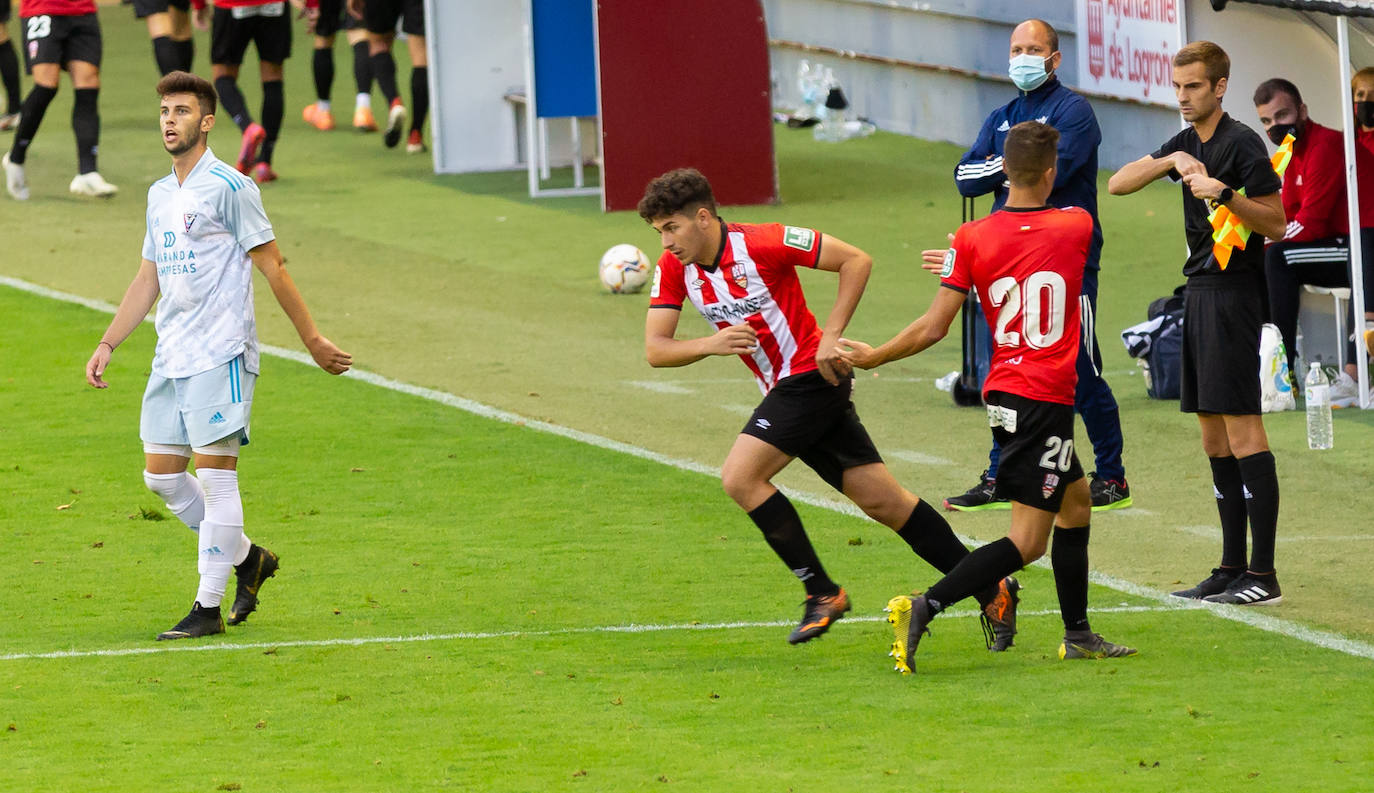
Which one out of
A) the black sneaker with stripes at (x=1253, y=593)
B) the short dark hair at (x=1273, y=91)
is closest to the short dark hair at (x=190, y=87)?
the black sneaker with stripes at (x=1253, y=593)

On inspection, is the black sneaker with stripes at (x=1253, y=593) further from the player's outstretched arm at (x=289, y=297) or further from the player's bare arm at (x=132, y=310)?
the player's bare arm at (x=132, y=310)

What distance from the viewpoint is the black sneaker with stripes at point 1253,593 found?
7.27 metres

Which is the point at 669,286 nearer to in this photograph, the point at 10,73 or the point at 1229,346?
the point at 1229,346

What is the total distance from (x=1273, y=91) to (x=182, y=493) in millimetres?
6208

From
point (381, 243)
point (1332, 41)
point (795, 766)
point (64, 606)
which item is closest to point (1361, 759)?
point (795, 766)

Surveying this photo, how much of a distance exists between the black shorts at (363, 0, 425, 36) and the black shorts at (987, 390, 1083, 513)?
15.1m

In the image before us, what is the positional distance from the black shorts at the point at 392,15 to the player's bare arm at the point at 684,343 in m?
14.3

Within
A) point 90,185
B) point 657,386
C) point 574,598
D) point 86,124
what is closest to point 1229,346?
point 574,598

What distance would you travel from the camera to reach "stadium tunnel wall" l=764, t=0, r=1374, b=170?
19938mm

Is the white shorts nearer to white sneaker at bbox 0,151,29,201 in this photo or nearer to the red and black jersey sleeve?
the red and black jersey sleeve

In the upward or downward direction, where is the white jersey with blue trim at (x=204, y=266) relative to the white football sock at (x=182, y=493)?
upward

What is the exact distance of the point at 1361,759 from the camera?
5.48 m

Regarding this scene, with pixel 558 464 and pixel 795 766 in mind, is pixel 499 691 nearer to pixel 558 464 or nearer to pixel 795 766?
pixel 795 766

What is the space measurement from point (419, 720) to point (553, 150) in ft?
50.0
